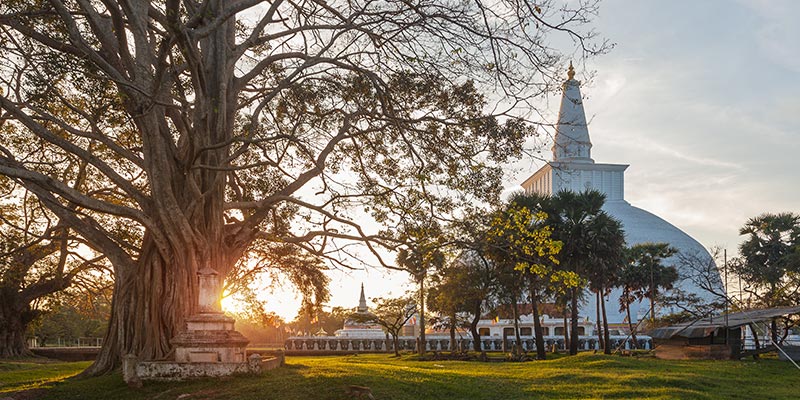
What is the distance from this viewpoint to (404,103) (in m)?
13.6

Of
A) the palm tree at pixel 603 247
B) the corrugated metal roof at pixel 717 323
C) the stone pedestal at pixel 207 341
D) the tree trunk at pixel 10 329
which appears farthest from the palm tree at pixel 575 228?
the tree trunk at pixel 10 329

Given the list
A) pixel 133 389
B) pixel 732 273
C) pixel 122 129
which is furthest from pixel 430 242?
pixel 732 273

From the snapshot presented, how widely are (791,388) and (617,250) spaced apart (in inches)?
637

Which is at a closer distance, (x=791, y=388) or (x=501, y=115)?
(x=501, y=115)

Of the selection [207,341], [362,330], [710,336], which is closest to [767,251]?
[710,336]

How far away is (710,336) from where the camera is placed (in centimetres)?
2775

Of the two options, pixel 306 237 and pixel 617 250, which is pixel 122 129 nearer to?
pixel 306 237

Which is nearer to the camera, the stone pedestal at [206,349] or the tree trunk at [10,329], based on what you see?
the stone pedestal at [206,349]

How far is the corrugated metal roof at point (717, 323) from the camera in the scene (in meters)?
23.2

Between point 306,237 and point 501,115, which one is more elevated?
point 501,115

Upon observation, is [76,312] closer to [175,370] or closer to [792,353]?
[175,370]

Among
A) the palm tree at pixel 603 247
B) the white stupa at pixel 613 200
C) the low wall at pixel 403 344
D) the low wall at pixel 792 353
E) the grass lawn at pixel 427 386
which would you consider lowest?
the low wall at pixel 403 344

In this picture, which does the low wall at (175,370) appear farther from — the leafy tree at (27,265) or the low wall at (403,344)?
the low wall at (403,344)

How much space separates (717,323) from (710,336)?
5.01 ft
